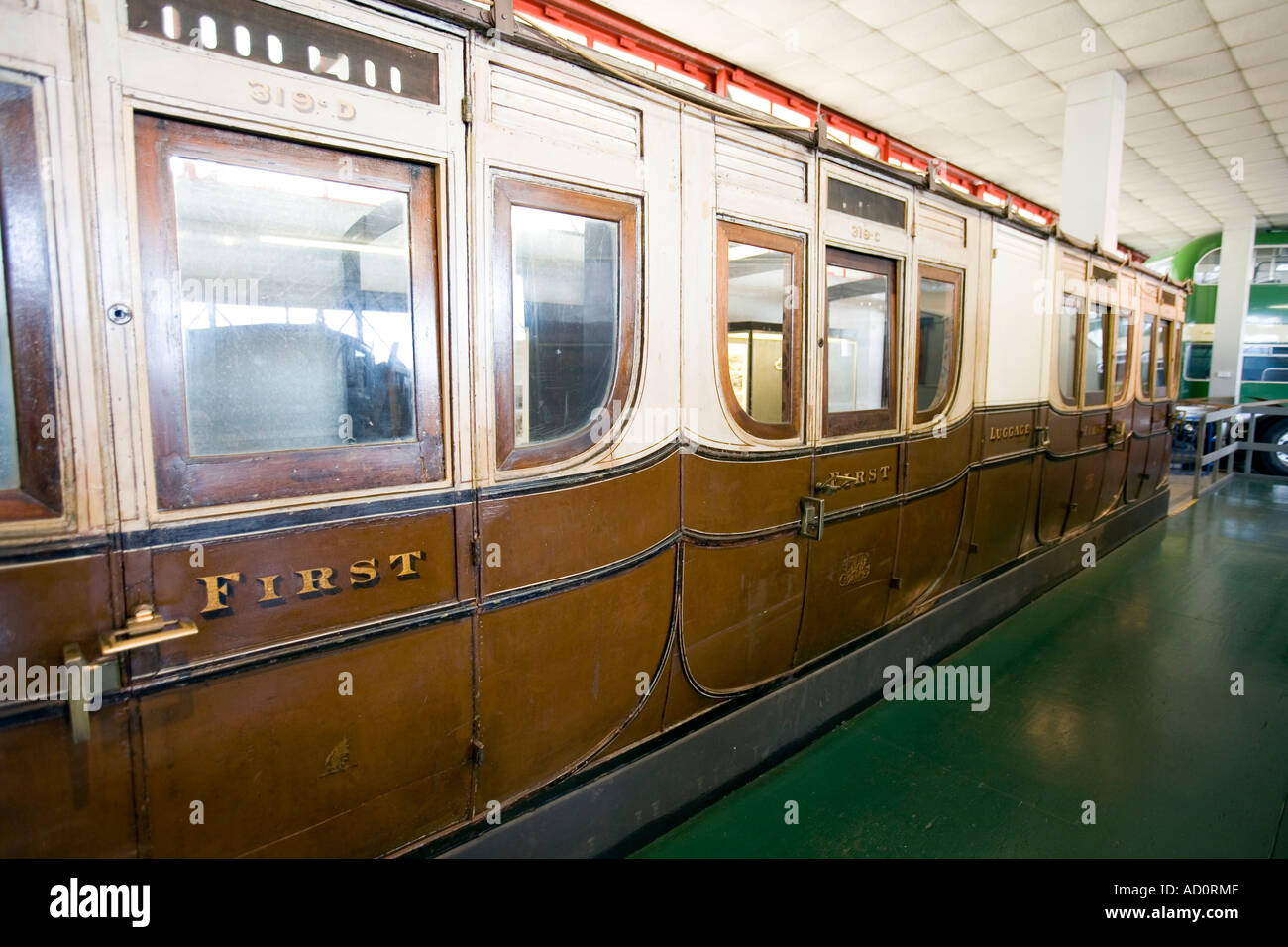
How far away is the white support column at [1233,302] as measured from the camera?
11.6 meters

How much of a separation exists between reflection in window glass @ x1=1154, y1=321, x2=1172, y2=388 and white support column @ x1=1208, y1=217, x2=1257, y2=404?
6.50 metres

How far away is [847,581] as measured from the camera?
3.08 metres

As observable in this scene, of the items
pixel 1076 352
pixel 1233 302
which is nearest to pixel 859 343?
pixel 1076 352

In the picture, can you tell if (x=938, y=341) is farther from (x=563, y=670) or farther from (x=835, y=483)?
(x=563, y=670)

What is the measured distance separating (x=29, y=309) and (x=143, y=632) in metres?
0.59

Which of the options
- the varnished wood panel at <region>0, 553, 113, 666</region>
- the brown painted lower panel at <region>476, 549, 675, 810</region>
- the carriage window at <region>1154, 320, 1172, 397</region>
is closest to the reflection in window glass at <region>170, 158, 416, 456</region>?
the varnished wood panel at <region>0, 553, 113, 666</region>

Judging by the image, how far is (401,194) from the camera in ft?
5.26

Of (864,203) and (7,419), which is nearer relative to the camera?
(7,419)

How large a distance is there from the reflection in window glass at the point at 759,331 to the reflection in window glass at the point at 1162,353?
5744 mm

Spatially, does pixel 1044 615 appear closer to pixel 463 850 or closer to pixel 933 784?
pixel 933 784

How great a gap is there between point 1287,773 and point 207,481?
3.75 m

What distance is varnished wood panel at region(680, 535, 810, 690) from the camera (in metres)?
2.40

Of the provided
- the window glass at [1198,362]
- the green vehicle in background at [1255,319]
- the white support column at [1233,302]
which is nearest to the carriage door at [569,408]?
the green vehicle in background at [1255,319]
